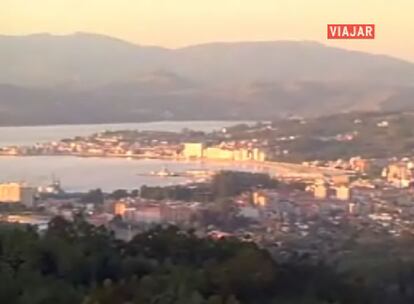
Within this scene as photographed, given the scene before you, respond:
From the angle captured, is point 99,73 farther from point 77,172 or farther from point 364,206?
point 364,206

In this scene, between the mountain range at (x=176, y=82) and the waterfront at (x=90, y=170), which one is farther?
the mountain range at (x=176, y=82)

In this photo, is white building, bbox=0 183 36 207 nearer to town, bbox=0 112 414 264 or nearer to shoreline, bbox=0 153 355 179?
town, bbox=0 112 414 264

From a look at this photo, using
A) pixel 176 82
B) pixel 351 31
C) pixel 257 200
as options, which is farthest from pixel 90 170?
pixel 351 31

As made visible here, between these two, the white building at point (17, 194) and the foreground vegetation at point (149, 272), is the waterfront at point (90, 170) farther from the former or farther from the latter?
the foreground vegetation at point (149, 272)

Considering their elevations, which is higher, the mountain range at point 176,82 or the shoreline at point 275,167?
the mountain range at point 176,82

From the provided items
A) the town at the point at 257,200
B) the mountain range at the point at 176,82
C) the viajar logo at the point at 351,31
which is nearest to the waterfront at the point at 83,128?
the mountain range at the point at 176,82

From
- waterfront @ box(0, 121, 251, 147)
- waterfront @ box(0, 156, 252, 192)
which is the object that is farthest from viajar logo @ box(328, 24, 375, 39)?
waterfront @ box(0, 121, 251, 147)

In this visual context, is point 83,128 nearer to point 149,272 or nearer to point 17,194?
point 17,194
